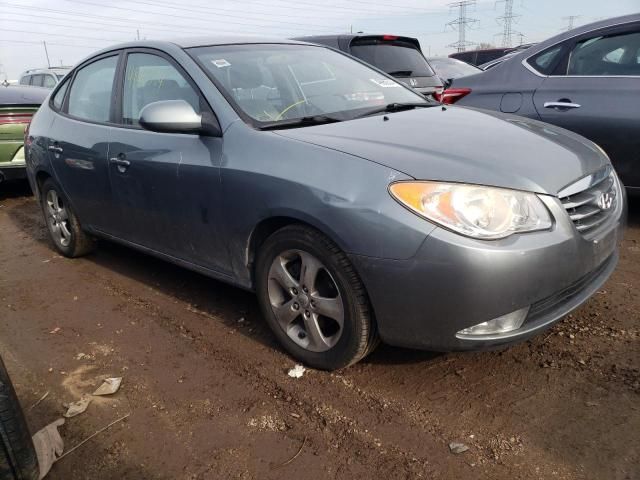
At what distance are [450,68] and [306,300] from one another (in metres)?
7.51

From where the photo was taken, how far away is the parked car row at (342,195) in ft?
6.95

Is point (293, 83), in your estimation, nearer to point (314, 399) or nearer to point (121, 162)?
point (121, 162)

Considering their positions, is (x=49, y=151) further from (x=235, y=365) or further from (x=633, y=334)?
(x=633, y=334)

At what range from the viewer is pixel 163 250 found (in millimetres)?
3395

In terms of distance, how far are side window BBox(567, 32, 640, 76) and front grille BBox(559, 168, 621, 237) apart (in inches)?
78.5

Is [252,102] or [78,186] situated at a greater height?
[252,102]

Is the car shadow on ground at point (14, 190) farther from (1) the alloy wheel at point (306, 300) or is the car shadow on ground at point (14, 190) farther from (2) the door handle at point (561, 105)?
(2) the door handle at point (561, 105)

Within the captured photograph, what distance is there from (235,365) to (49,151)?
8.71ft

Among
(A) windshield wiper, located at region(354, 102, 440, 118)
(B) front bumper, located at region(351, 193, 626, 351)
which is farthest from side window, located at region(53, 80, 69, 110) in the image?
(B) front bumper, located at region(351, 193, 626, 351)

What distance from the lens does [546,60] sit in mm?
4527

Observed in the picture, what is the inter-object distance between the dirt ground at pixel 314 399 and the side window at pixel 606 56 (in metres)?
1.66

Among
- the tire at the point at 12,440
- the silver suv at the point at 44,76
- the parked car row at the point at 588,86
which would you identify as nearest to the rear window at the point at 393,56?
the parked car row at the point at 588,86

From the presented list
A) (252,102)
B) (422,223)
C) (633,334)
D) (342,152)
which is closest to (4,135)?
(252,102)

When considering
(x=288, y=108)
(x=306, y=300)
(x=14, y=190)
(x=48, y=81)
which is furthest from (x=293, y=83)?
(x=48, y=81)
